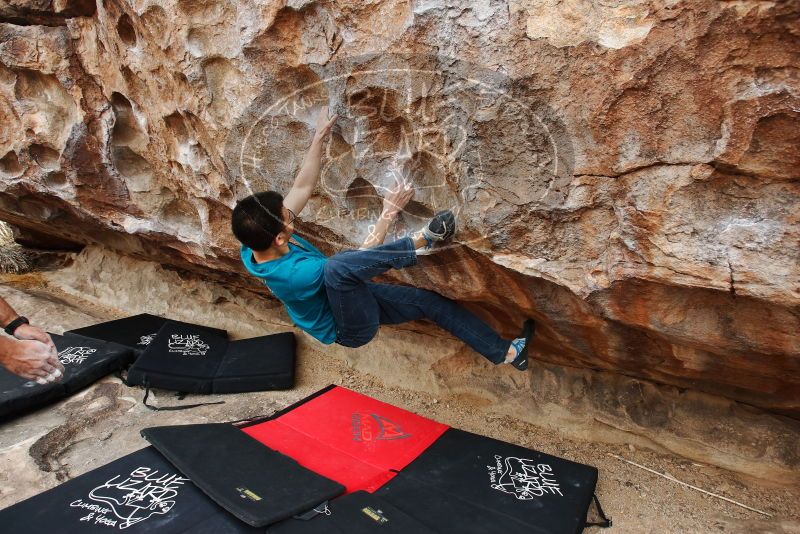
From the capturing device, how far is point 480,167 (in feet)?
5.60

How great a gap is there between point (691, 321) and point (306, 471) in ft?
4.63

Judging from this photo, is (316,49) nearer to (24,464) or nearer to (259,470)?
(259,470)

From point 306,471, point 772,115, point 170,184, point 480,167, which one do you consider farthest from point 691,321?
point 170,184

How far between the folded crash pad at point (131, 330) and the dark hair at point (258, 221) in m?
1.72

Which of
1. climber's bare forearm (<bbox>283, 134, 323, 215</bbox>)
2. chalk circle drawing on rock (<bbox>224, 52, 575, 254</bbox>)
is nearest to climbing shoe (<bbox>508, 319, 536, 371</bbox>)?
chalk circle drawing on rock (<bbox>224, 52, 575, 254</bbox>)

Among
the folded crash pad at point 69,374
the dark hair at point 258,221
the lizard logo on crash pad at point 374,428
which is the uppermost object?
the dark hair at point 258,221

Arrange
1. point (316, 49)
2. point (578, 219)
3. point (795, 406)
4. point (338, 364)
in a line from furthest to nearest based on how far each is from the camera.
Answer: point (338, 364), point (795, 406), point (316, 49), point (578, 219)

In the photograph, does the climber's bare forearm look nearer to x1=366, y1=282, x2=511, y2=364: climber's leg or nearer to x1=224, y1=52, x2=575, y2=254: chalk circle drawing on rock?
x1=224, y1=52, x2=575, y2=254: chalk circle drawing on rock

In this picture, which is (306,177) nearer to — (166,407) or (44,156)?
(166,407)

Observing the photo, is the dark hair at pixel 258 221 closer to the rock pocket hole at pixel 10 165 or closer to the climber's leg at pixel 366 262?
the climber's leg at pixel 366 262

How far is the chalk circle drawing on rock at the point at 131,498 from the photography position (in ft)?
5.96

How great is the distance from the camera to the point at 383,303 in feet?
6.81

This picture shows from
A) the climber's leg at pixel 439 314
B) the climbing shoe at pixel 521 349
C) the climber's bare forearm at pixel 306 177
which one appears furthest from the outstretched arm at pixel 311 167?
the climbing shoe at pixel 521 349

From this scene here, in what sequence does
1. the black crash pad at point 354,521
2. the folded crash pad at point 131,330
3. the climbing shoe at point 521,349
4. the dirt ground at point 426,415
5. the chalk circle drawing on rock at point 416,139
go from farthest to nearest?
the folded crash pad at point 131,330 → the climbing shoe at point 521,349 → the dirt ground at point 426,415 → the black crash pad at point 354,521 → the chalk circle drawing on rock at point 416,139
